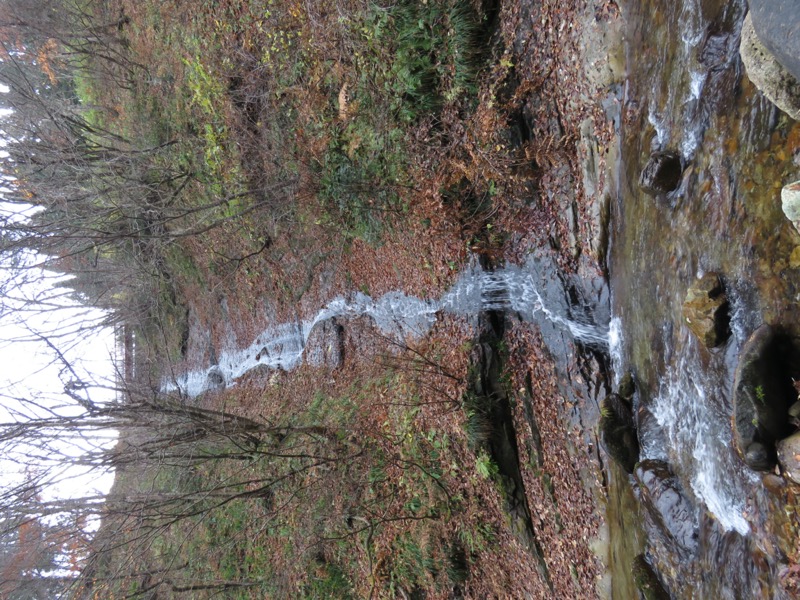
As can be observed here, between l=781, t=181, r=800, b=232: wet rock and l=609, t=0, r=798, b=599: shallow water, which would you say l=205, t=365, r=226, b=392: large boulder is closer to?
l=609, t=0, r=798, b=599: shallow water

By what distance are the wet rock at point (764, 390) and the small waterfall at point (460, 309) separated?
81.8 inches

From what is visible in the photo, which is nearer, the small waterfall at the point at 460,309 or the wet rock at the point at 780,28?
the wet rock at the point at 780,28

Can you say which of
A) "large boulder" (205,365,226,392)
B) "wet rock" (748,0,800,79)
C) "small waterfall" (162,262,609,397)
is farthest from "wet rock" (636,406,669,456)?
"large boulder" (205,365,226,392)

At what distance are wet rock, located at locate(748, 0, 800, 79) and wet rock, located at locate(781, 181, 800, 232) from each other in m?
0.63

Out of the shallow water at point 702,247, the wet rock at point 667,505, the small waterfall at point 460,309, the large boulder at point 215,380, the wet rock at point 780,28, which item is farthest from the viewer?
the large boulder at point 215,380

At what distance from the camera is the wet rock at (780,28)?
8.78 ft

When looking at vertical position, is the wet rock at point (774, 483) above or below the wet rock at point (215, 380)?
below

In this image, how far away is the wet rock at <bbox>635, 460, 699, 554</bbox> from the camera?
4414 mm

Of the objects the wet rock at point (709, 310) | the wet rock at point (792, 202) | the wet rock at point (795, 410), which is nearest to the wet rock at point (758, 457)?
the wet rock at point (795, 410)

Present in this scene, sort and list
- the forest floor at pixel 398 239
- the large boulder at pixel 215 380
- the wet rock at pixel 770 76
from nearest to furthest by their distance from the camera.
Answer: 1. the wet rock at pixel 770 76
2. the forest floor at pixel 398 239
3. the large boulder at pixel 215 380

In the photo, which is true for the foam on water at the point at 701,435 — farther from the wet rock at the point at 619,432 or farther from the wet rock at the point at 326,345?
the wet rock at the point at 326,345

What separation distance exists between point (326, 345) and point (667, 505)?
690cm

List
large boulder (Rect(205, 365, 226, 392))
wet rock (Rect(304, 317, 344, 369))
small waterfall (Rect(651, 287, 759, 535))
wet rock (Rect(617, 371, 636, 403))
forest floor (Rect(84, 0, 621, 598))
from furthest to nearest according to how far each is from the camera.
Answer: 1. large boulder (Rect(205, 365, 226, 392))
2. wet rock (Rect(304, 317, 344, 369))
3. forest floor (Rect(84, 0, 621, 598))
4. wet rock (Rect(617, 371, 636, 403))
5. small waterfall (Rect(651, 287, 759, 535))

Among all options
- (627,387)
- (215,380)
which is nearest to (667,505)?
(627,387)
